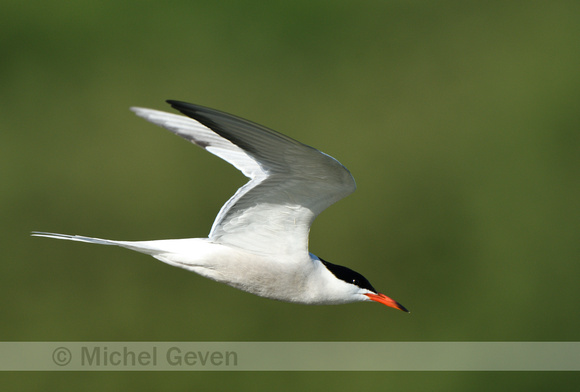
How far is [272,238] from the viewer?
9.23ft

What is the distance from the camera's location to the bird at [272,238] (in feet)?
8.36

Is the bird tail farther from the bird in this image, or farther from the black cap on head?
the black cap on head

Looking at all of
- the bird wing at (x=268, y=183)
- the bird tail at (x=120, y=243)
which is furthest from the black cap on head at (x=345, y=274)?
the bird tail at (x=120, y=243)

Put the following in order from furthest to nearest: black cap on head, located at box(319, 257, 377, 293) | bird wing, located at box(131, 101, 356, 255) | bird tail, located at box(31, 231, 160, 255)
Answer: black cap on head, located at box(319, 257, 377, 293), bird tail, located at box(31, 231, 160, 255), bird wing, located at box(131, 101, 356, 255)

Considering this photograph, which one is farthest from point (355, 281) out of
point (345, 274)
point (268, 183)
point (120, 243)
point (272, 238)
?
point (120, 243)

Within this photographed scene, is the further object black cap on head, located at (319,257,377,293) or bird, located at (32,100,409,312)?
black cap on head, located at (319,257,377,293)

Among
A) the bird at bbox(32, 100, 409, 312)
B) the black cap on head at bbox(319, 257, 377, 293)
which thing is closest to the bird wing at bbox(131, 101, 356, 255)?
the bird at bbox(32, 100, 409, 312)

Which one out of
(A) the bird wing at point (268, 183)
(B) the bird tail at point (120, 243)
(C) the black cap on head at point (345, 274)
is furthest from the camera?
(C) the black cap on head at point (345, 274)

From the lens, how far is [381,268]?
8.60m

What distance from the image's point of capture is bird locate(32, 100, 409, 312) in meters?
2.55

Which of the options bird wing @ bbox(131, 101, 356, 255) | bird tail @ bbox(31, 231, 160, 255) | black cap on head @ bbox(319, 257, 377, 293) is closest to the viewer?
bird wing @ bbox(131, 101, 356, 255)

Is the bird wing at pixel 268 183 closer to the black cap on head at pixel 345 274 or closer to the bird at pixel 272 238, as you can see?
the bird at pixel 272 238

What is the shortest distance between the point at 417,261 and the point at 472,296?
1.09 metres

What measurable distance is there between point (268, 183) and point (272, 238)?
0.27 meters
